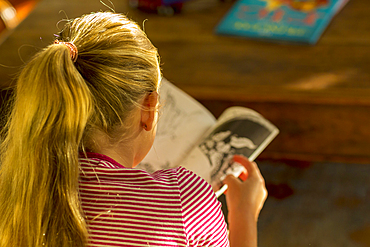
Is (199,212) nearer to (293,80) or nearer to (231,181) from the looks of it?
(231,181)

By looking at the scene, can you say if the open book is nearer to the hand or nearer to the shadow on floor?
the hand

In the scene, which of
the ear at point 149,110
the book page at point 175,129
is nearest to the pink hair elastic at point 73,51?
the ear at point 149,110

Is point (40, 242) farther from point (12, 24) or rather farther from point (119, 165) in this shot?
point (12, 24)

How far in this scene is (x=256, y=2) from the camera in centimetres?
124

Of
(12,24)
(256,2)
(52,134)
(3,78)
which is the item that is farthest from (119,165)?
(12,24)

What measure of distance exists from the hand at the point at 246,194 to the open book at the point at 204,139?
23 millimetres

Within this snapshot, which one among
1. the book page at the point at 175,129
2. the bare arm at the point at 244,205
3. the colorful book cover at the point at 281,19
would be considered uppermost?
the colorful book cover at the point at 281,19

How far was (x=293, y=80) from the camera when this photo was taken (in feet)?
3.14

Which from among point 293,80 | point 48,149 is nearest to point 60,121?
point 48,149

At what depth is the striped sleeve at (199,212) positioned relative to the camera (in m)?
0.48

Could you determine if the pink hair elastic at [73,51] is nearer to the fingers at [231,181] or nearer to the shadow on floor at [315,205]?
the fingers at [231,181]

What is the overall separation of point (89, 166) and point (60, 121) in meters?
0.07

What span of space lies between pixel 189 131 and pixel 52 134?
43 cm

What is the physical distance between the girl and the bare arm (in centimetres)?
11
